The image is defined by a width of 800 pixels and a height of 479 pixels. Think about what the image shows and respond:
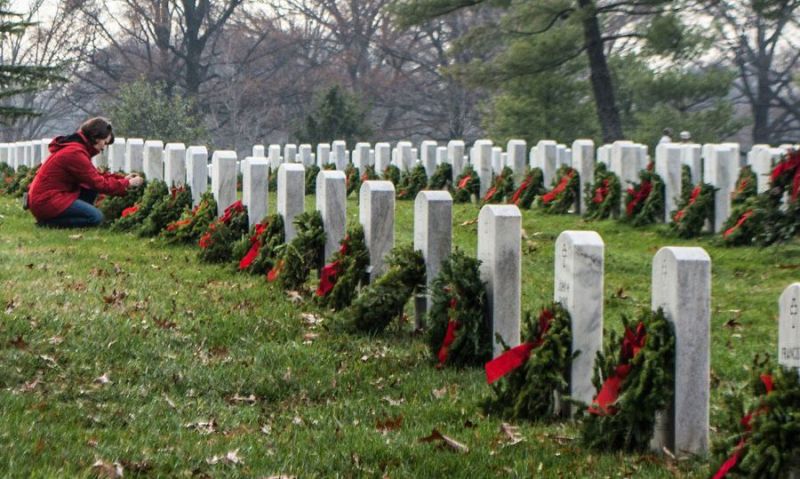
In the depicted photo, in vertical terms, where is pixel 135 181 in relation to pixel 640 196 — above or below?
above

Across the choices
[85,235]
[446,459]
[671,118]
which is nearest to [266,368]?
[446,459]

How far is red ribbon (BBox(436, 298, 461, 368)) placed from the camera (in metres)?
7.25

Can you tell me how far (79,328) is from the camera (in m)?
7.60

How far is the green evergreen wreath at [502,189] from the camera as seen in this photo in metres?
18.0

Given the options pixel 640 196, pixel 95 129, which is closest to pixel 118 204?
pixel 95 129

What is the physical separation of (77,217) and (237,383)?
6.89 m

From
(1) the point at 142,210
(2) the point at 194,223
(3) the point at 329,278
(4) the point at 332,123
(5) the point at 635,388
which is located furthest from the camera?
(4) the point at 332,123

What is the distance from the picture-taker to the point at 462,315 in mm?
7207

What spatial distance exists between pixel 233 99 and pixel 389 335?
3713 centimetres

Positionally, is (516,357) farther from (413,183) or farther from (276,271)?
(413,183)

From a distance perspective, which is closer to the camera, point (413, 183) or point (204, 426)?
point (204, 426)

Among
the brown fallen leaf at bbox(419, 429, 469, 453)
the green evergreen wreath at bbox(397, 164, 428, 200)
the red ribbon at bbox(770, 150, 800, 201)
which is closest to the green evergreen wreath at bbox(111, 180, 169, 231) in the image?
the red ribbon at bbox(770, 150, 800, 201)

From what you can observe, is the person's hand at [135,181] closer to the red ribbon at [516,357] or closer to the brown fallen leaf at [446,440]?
the red ribbon at [516,357]

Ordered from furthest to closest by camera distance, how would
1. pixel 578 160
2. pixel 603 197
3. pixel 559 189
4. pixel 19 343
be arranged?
pixel 578 160 → pixel 559 189 → pixel 603 197 → pixel 19 343
